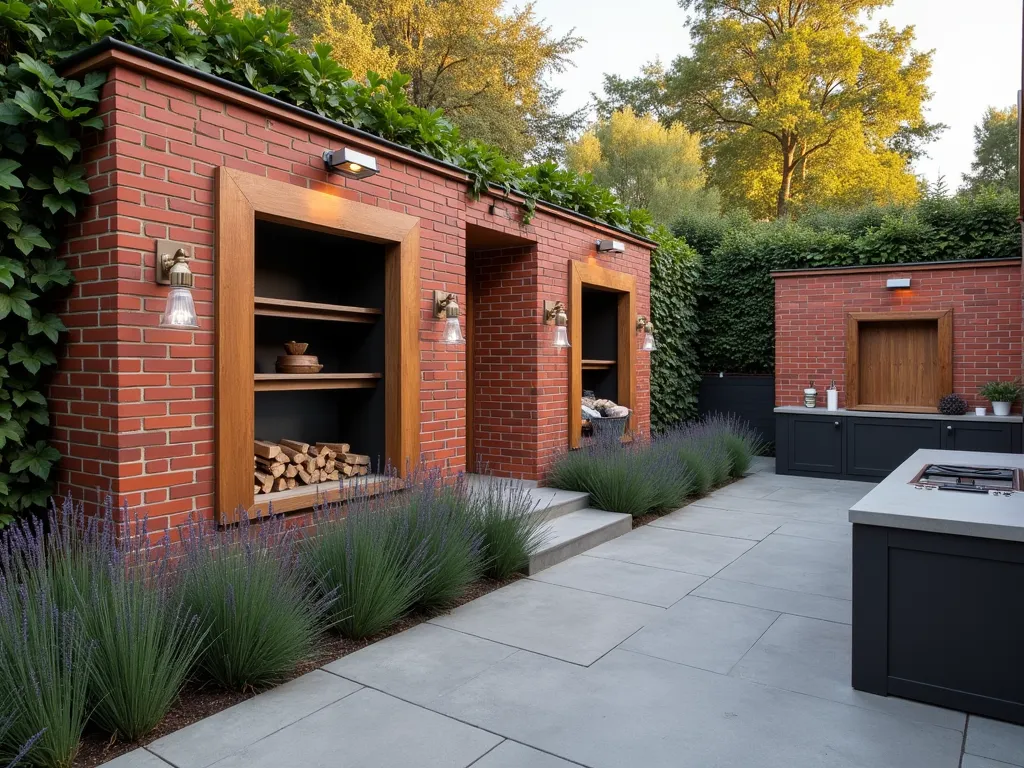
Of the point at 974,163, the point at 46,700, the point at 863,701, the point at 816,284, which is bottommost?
the point at 863,701

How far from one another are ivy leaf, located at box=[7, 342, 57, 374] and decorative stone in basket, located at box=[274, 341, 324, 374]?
4.43 feet

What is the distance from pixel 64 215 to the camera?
3.34 meters

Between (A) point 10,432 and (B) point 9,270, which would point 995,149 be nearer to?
(B) point 9,270

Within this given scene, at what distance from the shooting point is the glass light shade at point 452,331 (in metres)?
5.00

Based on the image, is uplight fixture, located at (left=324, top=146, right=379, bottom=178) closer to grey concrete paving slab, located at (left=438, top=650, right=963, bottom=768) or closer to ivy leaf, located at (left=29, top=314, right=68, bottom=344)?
ivy leaf, located at (left=29, top=314, right=68, bottom=344)

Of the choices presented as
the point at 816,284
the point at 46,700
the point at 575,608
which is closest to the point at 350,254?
the point at 575,608

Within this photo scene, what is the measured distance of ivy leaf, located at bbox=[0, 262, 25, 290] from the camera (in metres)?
3.02

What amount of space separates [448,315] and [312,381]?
44.2 inches

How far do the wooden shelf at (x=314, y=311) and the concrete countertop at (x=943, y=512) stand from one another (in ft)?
10.6

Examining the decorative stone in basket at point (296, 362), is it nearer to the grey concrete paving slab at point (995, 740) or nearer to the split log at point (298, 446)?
the split log at point (298, 446)

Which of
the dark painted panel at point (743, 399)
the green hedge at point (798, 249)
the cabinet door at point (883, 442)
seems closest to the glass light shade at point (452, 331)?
the cabinet door at point (883, 442)

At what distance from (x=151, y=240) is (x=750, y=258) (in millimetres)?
8564

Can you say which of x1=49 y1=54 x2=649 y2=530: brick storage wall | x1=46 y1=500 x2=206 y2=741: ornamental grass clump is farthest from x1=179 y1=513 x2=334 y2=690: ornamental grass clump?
x1=49 y1=54 x2=649 y2=530: brick storage wall

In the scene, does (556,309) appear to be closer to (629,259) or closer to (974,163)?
(629,259)
